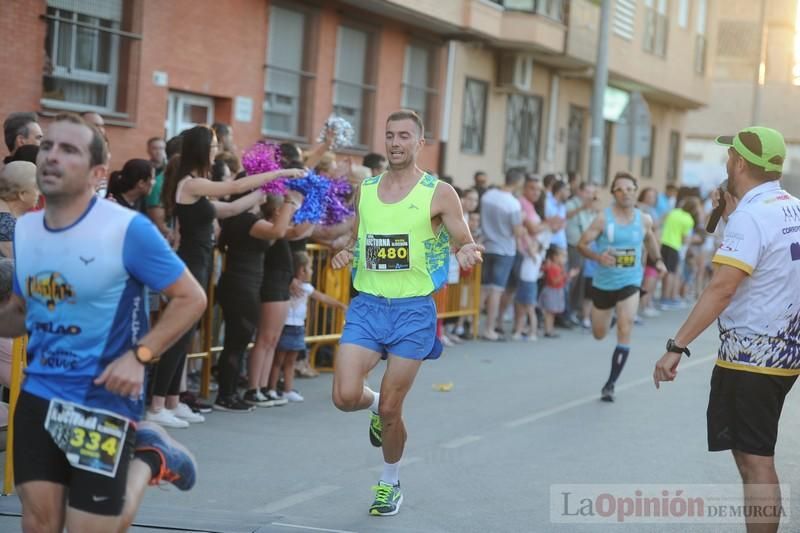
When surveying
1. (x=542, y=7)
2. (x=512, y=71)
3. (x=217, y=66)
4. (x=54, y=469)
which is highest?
(x=542, y=7)

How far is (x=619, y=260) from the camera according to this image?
12.3 meters

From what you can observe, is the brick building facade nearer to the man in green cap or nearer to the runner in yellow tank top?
the runner in yellow tank top

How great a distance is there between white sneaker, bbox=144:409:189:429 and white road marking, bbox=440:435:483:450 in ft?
6.57

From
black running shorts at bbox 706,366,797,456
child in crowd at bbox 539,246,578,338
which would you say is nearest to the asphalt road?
black running shorts at bbox 706,366,797,456

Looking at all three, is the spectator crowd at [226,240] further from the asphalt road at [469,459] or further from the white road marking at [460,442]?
the white road marking at [460,442]

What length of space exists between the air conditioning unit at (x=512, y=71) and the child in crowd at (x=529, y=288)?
8445 millimetres

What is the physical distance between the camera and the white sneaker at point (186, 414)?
991 cm

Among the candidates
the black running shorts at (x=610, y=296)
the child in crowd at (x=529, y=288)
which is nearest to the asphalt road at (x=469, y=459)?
the black running shorts at (x=610, y=296)

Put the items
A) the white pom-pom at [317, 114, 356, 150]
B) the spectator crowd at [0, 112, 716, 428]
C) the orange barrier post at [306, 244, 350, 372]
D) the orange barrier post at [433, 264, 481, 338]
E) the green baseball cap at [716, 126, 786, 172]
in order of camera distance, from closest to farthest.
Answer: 1. the green baseball cap at [716, 126, 786, 172]
2. the spectator crowd at [0, 112, 716, 428]
3. the white pom-pom at [317, 114, 356, 150]
4. the orange barrier post at [306, 244, 350, 372]
5. the orange barrier post at [433, 264, 481, 338]

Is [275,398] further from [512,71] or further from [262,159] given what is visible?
[512,71]

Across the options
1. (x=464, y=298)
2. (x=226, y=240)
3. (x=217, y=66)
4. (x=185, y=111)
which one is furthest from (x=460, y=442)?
(x=217, y=66)

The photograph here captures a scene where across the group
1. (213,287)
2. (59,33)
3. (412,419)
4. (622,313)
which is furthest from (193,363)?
(59,33)

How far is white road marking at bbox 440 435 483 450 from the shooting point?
9508mm

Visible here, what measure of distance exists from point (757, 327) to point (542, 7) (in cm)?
2010
